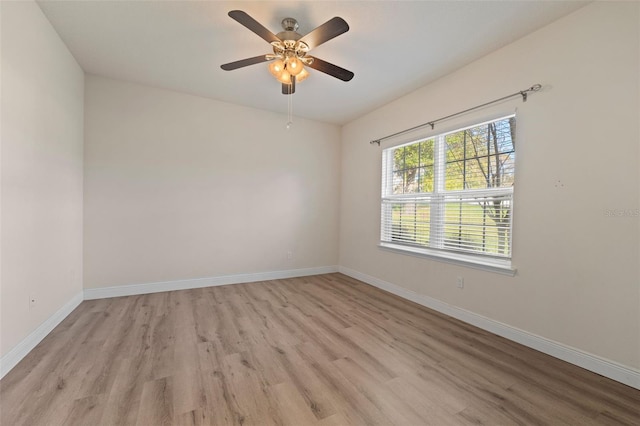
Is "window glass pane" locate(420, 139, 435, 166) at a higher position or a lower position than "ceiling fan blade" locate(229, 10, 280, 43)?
lower

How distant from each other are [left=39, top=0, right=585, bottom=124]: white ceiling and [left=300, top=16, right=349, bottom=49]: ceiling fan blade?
276 millimetres

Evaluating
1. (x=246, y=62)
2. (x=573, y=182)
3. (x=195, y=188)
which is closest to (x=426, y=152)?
(x=573, y=182)

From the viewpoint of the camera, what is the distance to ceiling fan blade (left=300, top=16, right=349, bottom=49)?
1739 mm

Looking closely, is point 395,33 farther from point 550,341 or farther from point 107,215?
point 107,215

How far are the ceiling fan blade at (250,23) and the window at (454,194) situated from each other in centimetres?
220

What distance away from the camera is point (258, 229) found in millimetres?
4191

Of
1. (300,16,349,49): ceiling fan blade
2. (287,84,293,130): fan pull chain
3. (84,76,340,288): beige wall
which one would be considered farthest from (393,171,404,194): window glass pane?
(300,16,349,49): ceiling fan blade

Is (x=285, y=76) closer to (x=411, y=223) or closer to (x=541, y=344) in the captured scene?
(x=411, y=223)

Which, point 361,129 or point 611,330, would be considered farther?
point 361,129

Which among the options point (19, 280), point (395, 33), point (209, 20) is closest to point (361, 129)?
point (395, 33)

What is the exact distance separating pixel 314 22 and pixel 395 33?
0.72m


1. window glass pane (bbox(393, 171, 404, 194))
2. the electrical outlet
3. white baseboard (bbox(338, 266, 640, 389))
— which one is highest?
window glass pane (bbox(393, 171, 404, 194))

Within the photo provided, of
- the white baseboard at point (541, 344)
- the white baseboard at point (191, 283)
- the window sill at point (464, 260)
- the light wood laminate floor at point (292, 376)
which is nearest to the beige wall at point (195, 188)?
the white baseboard at point (191, 283)

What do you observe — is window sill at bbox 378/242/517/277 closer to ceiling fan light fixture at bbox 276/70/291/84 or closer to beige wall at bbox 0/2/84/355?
ceiling fan light fixture at bbox 276/70/291/84
